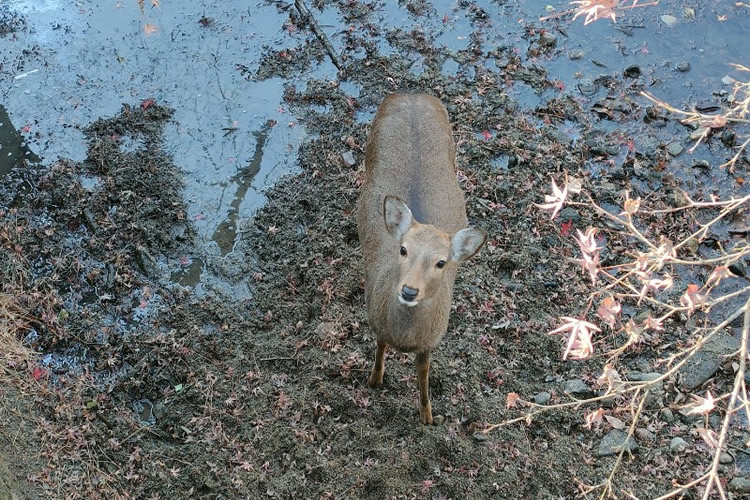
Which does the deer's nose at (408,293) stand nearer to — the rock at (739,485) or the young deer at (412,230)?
the young deer at (412,230)

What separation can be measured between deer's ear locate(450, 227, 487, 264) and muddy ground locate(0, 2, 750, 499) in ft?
4.21

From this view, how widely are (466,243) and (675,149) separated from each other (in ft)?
12.9

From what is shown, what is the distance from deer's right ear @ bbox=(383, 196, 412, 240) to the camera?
488 cm

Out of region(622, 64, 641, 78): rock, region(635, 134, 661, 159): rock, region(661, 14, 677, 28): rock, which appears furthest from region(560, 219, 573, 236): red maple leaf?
region(661, 14, 677, 28): rock

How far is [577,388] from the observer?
5625 mm

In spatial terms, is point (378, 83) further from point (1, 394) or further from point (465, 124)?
point (1, 394)

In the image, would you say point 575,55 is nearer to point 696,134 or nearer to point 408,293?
point 696,134

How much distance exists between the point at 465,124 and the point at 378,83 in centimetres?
119

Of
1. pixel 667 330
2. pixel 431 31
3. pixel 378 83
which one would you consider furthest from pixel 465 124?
pixel 667 330

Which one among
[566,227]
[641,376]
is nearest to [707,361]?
[641,376]

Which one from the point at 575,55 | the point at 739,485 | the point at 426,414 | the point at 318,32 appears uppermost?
the point at 318,32

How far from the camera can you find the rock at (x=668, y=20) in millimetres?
8883

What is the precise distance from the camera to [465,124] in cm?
769

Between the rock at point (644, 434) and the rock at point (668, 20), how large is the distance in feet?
18.9
